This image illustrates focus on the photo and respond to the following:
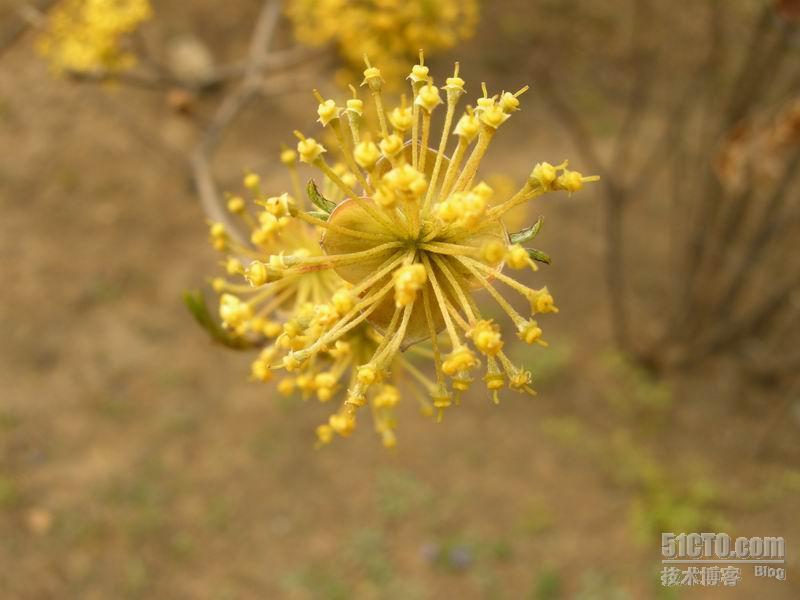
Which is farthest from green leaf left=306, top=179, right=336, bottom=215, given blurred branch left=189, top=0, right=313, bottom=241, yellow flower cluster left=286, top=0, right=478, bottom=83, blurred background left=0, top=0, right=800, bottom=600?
yellow flower cluster left=286, top=0, right=478, bottom=83

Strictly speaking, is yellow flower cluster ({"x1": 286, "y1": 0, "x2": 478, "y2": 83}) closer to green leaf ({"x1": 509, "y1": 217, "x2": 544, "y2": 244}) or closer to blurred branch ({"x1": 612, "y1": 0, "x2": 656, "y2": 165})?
blurred branch ({"x1": 612, "y1": 0, "x2": 656, "y2": 165})

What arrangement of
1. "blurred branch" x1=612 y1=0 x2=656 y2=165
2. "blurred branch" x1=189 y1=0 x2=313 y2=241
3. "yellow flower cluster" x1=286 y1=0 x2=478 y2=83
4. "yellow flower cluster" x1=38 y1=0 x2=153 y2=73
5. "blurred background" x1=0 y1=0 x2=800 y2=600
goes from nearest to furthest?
"blurred branch" x1=189 y1=0 x2=313 y2=241 → "yellow flower cluster" x1=38 y1=0 x2=153 y2=73 → "yellow flower cluster" x1=286 y1=0 x2=478 y2=83 → "blurred branch" x1=612 y1=0 x2=656 y2=165 → "blurred background" x1=0 y1=0 x2=800 y2=600

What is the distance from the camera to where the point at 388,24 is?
332 centimetres

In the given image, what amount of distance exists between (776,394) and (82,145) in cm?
640

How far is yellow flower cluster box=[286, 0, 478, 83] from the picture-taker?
11.0ft

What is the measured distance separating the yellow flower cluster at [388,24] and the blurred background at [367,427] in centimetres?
3

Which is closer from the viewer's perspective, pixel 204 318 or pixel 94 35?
pixel 204 318

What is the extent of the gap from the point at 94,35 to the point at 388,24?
137 centimetres

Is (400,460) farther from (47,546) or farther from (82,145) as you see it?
(82,145)

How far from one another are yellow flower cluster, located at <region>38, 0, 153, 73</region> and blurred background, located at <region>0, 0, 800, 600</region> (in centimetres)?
8

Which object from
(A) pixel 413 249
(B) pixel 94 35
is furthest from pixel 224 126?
(A) pixel 413 249

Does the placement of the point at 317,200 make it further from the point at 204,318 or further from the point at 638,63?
the point at 638,63

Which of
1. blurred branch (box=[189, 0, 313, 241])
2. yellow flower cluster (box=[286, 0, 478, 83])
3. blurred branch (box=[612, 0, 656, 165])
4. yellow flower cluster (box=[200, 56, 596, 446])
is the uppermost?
blurred branch (box=[612, 0, 656, 165])

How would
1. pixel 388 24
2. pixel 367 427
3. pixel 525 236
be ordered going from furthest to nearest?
pixel 367 427 < pixel 388 24 < pixel 525 236
